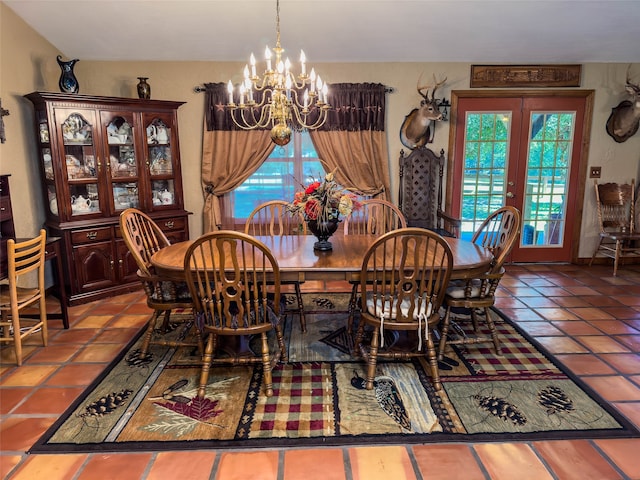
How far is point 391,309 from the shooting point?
235 centimetres

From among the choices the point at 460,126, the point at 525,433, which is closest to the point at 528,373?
the point at 525,433

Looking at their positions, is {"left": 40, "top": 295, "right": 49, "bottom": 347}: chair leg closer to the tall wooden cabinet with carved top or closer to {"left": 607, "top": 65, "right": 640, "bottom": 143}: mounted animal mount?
the tall wooden cabinet with carved top

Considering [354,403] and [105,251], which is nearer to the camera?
[354,403]

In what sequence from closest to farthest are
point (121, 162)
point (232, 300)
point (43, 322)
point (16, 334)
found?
point (232, 300) < point (16, 334) < point (43, 322) < point (121, 162)

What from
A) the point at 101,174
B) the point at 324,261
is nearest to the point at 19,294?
the point at 101,174

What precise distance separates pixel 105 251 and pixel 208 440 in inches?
103

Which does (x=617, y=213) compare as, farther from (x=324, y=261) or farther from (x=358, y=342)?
(x=324, y=261)

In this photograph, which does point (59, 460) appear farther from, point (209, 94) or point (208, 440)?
point (209, 94)

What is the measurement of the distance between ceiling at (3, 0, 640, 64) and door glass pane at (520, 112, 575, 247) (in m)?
0.68

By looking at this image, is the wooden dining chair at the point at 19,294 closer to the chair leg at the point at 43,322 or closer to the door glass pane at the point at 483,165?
the chair leg at the point at 43,322

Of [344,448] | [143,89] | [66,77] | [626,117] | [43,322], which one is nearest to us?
[344,448]

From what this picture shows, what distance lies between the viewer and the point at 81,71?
15.0 ft

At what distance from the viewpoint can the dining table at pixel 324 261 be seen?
246cm

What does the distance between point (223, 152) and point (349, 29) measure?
1.80 metres
